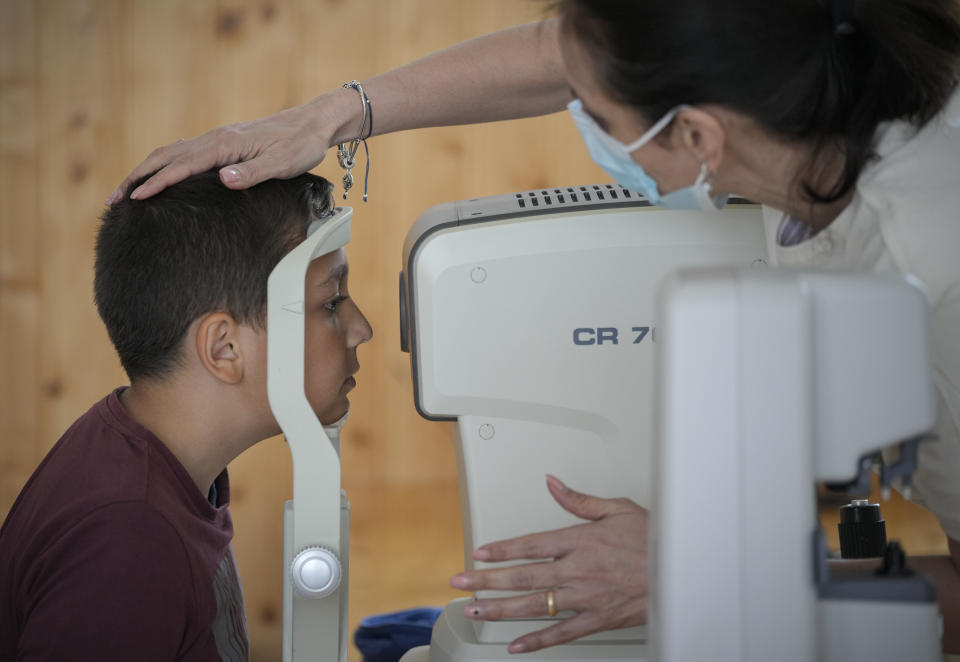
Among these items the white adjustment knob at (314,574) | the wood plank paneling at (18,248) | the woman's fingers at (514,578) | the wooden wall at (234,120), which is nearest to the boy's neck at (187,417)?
the white adjustment knob at (314,574)

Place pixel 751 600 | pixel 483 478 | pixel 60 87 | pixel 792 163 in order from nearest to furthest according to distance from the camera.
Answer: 1. pixel 751 600
2. pixel 792 163
3. pixel 483 478
4. pixel 60 87

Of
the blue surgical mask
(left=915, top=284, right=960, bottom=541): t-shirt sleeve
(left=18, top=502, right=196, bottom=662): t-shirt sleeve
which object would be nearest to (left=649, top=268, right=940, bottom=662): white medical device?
(left=915, top=284, right=960, bottom=541): t-shirt sleeve

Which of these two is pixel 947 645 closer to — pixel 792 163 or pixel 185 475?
pixel 792 163

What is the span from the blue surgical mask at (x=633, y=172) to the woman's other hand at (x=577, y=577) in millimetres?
322

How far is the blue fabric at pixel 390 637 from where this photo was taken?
1833mm

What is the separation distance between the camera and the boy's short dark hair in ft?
3.60

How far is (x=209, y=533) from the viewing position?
1.09 meters

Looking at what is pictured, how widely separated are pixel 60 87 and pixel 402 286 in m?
1.85

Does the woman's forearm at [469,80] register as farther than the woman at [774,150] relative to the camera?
Yes

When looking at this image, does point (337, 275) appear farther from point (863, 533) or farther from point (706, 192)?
point (863, 533)

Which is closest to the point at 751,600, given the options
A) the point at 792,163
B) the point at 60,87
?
the point at 792,163

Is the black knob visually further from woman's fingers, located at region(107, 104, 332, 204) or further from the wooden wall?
the wooden wall

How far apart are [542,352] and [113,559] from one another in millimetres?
483

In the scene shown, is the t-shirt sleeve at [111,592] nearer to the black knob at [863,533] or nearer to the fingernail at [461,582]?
the fingernail at [461,582]
